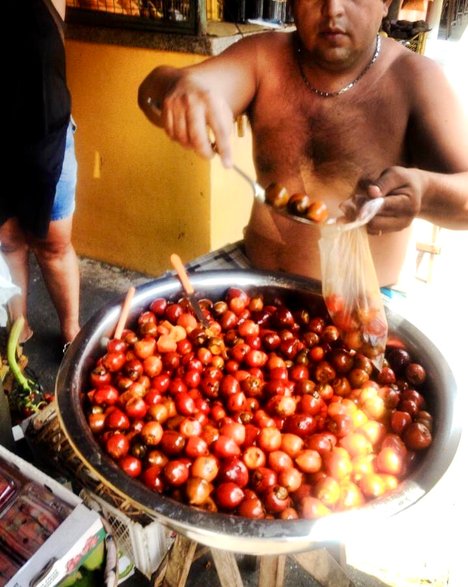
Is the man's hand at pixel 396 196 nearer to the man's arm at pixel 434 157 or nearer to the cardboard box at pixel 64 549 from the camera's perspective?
the man's arm at pixel 434 157

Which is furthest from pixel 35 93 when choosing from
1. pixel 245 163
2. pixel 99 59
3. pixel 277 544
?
pixel 277 544

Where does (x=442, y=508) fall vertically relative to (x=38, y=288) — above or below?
above

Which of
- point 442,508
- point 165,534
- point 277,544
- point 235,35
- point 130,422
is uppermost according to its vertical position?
point 235,35

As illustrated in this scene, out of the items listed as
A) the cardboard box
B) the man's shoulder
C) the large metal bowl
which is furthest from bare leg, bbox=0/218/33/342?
the man's shoulder

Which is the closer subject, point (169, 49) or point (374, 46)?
point (374, 46)

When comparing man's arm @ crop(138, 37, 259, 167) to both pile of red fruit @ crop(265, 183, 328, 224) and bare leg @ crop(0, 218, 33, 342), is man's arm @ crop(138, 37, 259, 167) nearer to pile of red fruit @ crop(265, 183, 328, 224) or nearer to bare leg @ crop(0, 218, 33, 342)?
pile of red fruit @ crop(265, 183, 328, 224)

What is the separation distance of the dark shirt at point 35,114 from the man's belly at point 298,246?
114 centimetres

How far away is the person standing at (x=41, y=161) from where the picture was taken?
2516 millimetres

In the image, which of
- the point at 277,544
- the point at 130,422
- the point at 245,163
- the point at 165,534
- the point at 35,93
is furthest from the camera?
the point at 245,163

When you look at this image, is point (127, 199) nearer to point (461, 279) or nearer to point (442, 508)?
point (461, 279)

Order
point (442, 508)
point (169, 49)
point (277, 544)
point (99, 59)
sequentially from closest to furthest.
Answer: point (277, 544)
point (442, 508)
point (169, 49)
point (99, 59)

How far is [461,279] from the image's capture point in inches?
166

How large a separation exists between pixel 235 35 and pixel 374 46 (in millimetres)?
1551

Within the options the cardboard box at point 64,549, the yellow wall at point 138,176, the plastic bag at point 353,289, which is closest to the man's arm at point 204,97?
the plastic bag at point 353,289
